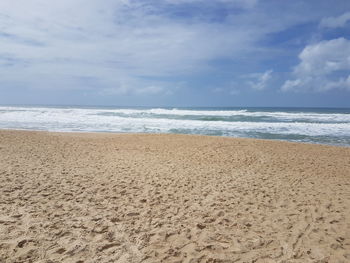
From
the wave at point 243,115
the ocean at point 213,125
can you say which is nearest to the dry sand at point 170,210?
the ocean at point 213,125

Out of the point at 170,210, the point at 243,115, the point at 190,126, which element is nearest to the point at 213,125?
the point at 190,126

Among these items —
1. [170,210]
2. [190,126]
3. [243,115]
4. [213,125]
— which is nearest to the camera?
[170,210]

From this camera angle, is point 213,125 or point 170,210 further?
point 213,125

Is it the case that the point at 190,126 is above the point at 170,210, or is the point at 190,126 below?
above

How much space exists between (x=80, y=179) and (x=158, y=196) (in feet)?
7.70

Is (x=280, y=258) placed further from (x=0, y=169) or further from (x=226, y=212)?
(x=0, y=169)

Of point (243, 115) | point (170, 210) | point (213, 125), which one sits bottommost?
point (170, 210)

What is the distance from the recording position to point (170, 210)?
15.3ft

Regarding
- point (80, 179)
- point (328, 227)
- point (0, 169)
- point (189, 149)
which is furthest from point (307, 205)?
point (0, 169)

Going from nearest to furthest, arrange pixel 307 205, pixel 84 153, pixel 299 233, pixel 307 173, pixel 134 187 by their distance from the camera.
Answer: pixel 299 233
pixel 307 205
pixel 134 187
pixel 307 173
pixel 84 153

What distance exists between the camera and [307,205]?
5098mm

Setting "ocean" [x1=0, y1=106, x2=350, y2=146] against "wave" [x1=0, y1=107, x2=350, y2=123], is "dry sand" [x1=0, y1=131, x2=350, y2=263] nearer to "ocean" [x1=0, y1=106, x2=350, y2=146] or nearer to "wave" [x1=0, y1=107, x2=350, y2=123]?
"ocean" [x1=0, y1=106, x2=350, y2=146]

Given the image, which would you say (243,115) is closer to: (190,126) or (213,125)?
(213,125)

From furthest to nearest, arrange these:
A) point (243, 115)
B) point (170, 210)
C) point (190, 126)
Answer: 1. point (243, 115)
2. point (190, 126)
3. point (170, 210)
